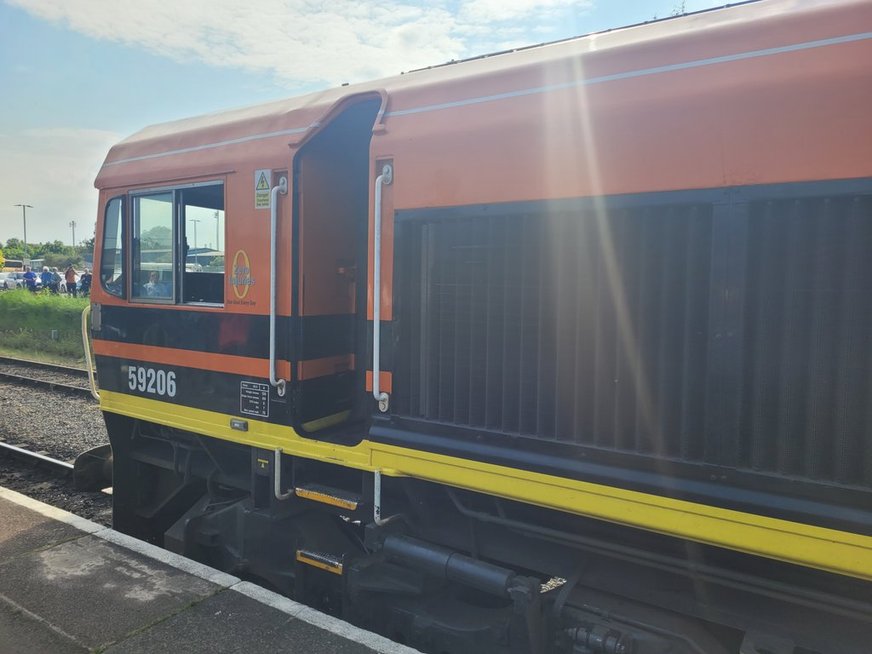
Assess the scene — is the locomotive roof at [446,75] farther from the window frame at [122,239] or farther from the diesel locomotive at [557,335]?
the window frame at [122,239]

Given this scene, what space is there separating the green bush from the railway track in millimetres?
2169

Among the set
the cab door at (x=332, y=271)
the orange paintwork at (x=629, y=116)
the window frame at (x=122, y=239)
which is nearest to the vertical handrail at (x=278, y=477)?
the cab door at (x=332, y=271)

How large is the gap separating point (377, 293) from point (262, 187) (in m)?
1.14

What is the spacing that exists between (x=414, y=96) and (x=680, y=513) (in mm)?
2374

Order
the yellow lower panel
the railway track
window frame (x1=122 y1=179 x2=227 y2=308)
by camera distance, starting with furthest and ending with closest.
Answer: the railway track < window frame (x1=122 y1=179 x2=227 y2=308) < the yellow lower panel

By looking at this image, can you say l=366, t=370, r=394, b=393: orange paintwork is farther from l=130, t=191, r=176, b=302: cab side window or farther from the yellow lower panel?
l=130, t=191, r=176, b=302: cab side window

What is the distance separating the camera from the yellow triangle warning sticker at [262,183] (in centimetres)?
400

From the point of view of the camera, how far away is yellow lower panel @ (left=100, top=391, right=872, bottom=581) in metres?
2.34

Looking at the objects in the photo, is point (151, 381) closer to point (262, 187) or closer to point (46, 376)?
point (262, 187)


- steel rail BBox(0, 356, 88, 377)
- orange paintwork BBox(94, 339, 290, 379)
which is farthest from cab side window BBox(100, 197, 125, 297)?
steel rail BBox(0, 356, 88, 377)

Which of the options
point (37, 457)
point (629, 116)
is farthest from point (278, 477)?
point (37, 457)

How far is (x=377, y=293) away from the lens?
137 inches

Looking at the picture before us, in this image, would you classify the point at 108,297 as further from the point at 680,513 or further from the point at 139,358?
the point at 680,513

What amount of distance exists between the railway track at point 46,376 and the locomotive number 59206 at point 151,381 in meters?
7.10
